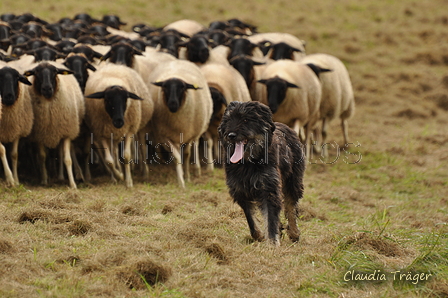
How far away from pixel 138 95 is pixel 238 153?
13.5 ft

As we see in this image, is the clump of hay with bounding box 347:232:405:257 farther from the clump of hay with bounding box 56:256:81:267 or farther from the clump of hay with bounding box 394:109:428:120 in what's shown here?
the clump of hay with bounding box 394:109:428:120

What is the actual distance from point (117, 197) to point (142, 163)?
2078 millimetres

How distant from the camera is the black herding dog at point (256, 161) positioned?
5160 mm

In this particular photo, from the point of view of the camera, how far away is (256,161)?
5.35m

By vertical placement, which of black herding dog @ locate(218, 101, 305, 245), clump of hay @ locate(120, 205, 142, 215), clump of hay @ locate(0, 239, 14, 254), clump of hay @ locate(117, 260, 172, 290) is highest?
black herding dog @ locate(218, 101, 305, 245)

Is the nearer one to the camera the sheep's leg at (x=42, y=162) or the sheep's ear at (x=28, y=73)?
the sheep's ear at (x=28, y=73)

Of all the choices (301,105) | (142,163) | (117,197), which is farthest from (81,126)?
(301,105)

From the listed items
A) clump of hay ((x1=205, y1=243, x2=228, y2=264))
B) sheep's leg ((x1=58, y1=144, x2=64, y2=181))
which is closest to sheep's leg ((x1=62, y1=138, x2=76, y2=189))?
sheep's leg ((x1=58, y1=144, x2=64, y2=181))

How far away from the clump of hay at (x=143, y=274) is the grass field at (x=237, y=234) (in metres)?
0.01

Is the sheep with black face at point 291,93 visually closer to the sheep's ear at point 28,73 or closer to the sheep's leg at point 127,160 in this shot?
the sheep's leg at point 127,160

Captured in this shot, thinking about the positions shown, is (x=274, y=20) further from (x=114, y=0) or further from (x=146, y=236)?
(x=146, y=236)

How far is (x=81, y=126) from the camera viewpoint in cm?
919

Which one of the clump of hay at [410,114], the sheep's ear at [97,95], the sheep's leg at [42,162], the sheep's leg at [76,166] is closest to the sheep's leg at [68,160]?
the sheep's leg at [42,162]

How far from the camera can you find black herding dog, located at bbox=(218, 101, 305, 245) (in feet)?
16.9
